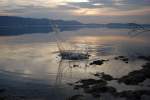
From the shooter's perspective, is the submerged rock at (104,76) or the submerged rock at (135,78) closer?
the submerged rock at (135,78)

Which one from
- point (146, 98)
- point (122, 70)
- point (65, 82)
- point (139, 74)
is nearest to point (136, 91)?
point (146, 98)

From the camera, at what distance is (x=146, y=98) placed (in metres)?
26.4

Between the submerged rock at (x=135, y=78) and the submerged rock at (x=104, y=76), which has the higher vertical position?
the submerged rock at (x=135, y=78)

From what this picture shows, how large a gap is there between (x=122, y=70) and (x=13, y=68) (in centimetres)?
1517

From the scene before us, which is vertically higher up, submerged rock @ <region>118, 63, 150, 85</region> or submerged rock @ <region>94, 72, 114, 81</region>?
submerged rock @ <region>118, 63, 150, 85</region>

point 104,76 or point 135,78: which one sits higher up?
point 135,78

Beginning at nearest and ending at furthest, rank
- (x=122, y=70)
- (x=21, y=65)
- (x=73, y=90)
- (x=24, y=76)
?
(x=73, y=90) → (x=24, y=76) → (x=122, y=70) → (x=21, y=65)

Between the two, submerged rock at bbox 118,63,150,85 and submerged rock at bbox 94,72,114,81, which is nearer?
Answer: submerged rock at bbox 118,63,150,85

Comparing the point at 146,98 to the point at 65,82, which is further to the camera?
the point at 65,82

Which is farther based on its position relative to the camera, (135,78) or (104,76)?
(104,76)

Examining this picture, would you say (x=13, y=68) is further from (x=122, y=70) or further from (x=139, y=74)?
(x=139, y=74)

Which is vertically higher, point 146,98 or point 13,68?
point 146,98

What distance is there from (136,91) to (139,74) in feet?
21.8

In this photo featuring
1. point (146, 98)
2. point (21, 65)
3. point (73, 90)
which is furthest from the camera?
point (21, 65)
